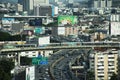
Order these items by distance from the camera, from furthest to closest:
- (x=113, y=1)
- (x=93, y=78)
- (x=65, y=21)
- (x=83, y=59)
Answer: (x=113, y=1) → (x=65, y=21) → (x=83, y=59) → (x=93, y=78)

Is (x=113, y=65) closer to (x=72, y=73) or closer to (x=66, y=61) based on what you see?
(x=72, y=73)

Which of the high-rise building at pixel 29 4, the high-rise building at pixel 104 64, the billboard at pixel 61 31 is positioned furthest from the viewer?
the high-rise building at pixel 29 4

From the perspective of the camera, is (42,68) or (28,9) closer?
(42,68)

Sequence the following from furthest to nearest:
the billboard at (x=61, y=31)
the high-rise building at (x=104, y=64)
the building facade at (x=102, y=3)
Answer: the building facade at (x=102, y=3), the billboard at (x=61, y=31), the high-rise building at (x=104, y=64)

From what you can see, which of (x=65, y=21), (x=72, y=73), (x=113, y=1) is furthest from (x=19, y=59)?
(x=113, y=1)

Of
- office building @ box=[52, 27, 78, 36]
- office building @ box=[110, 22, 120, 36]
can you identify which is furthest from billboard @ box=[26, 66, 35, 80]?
office building @ box=[110, 22, 120, 36]

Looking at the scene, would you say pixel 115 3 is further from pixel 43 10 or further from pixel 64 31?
pixel 64 31

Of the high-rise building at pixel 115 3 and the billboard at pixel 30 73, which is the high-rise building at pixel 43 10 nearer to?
the high-rise building at pixel 115 3

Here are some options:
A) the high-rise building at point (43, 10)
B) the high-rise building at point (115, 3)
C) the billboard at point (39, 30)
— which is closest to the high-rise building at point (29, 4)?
the high-rise building at point (43, 10)
